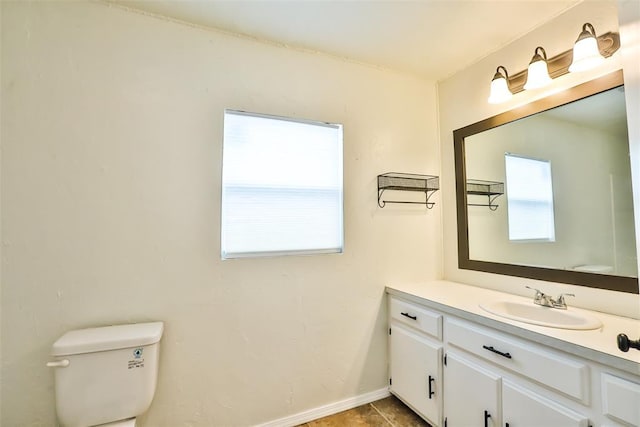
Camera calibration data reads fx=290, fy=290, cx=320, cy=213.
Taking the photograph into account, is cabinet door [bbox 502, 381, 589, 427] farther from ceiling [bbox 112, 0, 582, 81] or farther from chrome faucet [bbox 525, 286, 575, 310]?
ceiling [bbox 112, 0, 582, 81]

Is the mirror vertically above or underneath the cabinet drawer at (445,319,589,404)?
above

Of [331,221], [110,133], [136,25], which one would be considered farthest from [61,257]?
[331,221]

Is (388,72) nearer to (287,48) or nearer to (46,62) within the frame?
(287,48)

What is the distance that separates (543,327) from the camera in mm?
1289

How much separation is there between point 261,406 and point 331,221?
124cm

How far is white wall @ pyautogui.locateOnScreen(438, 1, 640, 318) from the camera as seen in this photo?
1.46m

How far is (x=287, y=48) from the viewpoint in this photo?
6.33 feet

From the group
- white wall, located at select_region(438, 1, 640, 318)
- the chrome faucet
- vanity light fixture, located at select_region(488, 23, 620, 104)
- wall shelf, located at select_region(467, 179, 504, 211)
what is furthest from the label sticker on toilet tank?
vanity light fixture, located at select_region(488, 23, 620, 104)

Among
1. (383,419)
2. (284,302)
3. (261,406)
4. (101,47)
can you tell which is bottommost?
(383,419)

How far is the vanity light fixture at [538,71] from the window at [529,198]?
45 centimetres

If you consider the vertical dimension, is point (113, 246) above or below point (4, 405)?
above

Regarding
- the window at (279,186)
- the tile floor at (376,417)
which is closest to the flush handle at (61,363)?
the window at (279,186)

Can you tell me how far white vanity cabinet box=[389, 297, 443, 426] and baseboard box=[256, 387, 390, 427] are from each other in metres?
0.13

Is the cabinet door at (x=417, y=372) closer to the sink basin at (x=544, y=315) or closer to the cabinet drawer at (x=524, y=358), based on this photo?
the cabinet drawer at (x=524, y=358)
